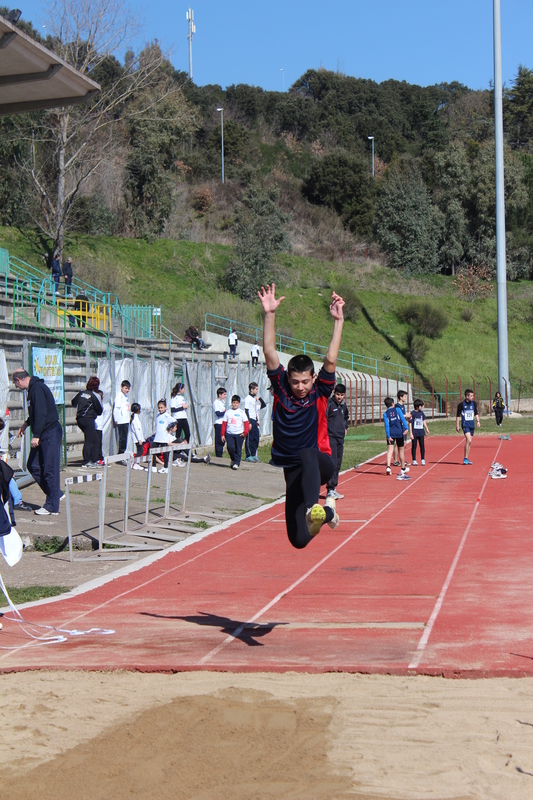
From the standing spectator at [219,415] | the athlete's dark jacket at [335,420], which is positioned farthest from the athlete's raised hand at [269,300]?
the standing spectator at [219,415]

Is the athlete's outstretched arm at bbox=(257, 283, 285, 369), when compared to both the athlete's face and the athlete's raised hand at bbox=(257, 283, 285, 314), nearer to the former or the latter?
the athlete's raised hand at bbox=(257, 283, 285, 314)

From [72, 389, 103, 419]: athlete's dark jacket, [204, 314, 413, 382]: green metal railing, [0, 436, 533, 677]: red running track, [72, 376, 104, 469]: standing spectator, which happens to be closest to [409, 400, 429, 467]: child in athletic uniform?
[0, 436, 533, 677]: red running track

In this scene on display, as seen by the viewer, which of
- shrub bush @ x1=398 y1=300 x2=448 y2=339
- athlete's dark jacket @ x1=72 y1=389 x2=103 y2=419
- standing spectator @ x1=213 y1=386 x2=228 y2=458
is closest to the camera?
athlete's dark jacket @ x1=72 y1=389 x2=103 y2=419

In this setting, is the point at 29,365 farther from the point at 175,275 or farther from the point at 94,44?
the point at 175,275

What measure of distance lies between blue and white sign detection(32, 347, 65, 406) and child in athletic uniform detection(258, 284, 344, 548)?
35.4 ft

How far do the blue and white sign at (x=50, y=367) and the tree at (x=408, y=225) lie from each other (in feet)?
168

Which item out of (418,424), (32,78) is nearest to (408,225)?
(418,424)

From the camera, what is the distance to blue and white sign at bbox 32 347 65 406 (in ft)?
55.8

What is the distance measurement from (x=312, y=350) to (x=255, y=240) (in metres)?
9.99

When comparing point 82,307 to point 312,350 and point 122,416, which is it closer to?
point 122,416

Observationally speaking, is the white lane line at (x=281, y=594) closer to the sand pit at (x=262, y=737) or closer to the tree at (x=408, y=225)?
the sand pit at (x=262, y=737)

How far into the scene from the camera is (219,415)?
75.0 ft

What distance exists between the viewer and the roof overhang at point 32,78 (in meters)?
8.82

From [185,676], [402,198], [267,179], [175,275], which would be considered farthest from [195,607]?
[267,179]
